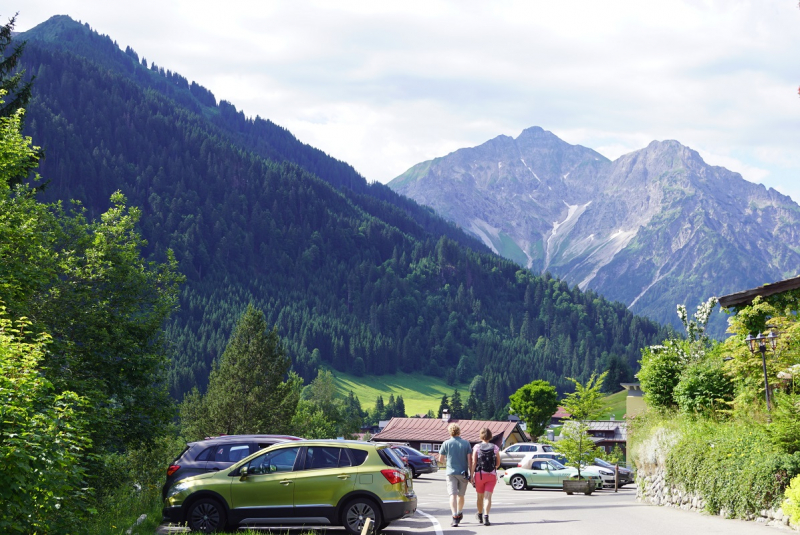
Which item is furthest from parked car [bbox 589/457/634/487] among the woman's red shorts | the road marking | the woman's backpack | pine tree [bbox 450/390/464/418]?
pine tree [bbox 450/390/464/418]

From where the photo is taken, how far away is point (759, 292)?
24.6 meters

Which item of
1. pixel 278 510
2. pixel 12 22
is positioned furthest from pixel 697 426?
pixel 12 22

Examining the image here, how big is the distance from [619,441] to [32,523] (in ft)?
354

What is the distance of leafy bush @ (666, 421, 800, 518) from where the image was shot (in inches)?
643

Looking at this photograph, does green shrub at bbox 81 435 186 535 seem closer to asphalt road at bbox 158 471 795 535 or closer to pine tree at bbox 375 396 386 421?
asphalt road at bbox 158 471 795 535

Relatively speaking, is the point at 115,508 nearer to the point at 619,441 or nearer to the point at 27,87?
the point at 27,87

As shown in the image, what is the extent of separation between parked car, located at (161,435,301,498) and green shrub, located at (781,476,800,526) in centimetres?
1064

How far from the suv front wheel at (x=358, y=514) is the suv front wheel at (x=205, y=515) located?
244cm

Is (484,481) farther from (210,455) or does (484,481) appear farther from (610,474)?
(610,474)

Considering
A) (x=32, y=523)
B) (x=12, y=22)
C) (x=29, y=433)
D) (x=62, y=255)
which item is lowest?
(x=32, y=523)

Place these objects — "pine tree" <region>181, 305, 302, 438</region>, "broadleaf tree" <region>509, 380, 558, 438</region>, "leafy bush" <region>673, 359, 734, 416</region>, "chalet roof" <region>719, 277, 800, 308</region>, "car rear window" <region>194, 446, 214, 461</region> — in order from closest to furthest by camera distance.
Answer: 1. "car rear window" <region>194, 446, 214, 461</region>
2. "leafy bush" <region>673, 359, 734, 416</region>
3. "chalet roof" <region>719, 277, 800, 308</region>
4. "pine tree" <region>181, 305, 302, 438</region>
5. "broadleaf tree" <region>509, 380, 558, 438</region>

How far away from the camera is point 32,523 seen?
9.50 metres

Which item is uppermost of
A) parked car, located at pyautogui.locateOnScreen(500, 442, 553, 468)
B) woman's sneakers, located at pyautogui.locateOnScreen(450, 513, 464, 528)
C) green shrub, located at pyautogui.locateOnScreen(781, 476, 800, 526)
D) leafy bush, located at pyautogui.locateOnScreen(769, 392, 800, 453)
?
leafy bush, located at pyautogui.locateOnScreen(769, 392, 800, 453)

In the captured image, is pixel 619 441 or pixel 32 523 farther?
pixel 619 441
